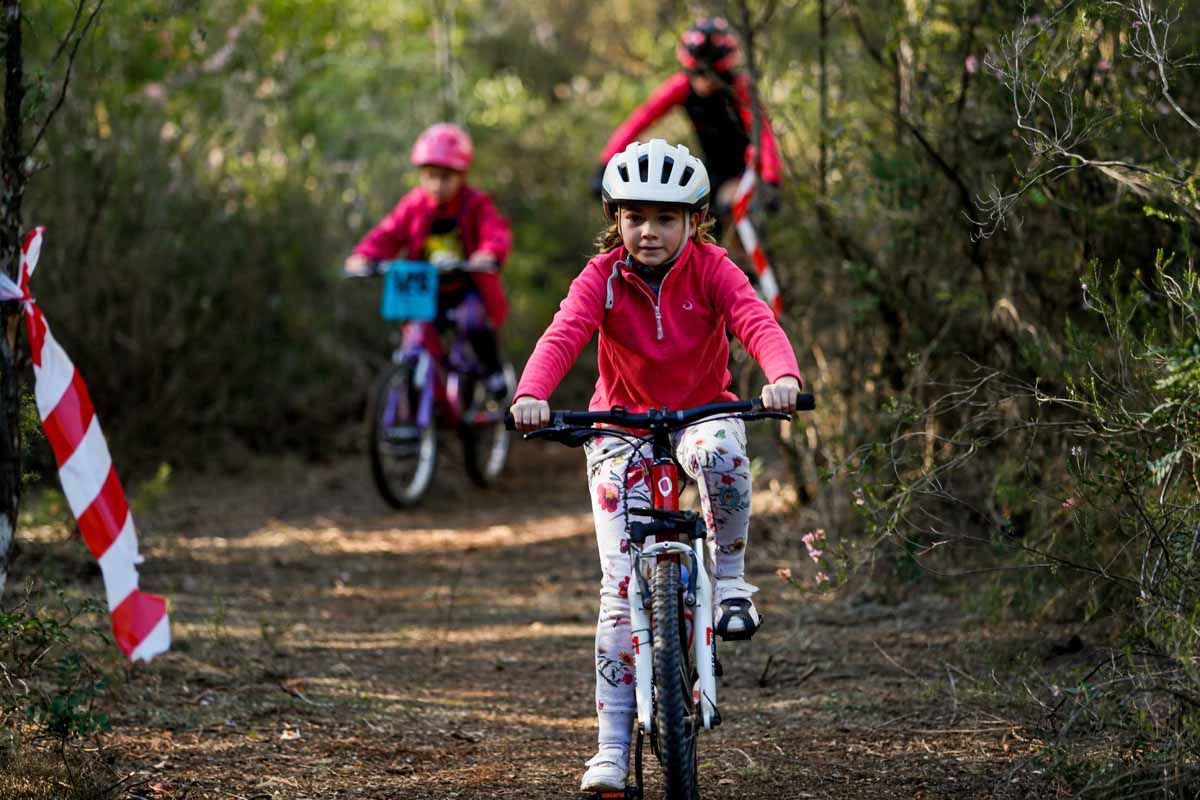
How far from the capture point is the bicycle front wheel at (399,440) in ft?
Result: 30.1

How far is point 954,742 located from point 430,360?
5463 mm

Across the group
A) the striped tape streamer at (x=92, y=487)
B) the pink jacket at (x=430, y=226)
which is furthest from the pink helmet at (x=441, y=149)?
the striped tape streamer at (x=92, y=487)

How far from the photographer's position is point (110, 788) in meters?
3.92

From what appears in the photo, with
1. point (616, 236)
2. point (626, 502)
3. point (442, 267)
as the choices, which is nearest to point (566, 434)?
point (626, 502)

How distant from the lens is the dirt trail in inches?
175

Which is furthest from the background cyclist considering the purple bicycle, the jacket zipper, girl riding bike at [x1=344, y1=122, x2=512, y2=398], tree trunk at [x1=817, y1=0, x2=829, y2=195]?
the jacket zipper

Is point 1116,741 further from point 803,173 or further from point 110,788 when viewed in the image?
point 803,173

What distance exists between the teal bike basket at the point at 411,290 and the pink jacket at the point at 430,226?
230 mm

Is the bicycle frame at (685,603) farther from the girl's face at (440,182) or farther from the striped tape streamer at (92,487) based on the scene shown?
the girl's face at (440,182)

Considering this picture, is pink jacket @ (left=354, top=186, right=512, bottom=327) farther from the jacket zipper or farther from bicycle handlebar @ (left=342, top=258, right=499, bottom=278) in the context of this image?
the jacket zipper

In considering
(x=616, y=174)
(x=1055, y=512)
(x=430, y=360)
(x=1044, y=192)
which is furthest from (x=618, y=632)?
(x=430, y=360)

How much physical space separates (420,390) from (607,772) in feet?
18.8

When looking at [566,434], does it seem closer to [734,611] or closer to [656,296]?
[656,296]

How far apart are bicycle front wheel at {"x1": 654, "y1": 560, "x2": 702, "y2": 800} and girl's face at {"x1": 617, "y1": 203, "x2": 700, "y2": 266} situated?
Result: 3.07 ft
